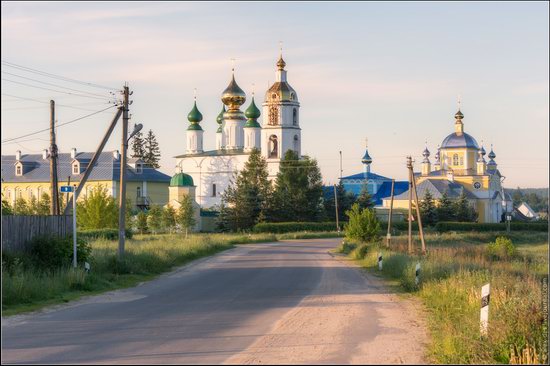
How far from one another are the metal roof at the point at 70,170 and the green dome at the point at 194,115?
20166 mm

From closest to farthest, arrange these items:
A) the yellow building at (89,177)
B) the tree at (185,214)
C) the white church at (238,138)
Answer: the tree at (185,214), the yellow building at (89,177), the white church at (238,138)

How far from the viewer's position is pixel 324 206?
93.2 meters

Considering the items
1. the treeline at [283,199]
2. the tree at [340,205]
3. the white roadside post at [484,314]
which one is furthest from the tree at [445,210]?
the white roadside post at [484,314]

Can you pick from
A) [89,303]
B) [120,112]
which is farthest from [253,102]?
[89,303]

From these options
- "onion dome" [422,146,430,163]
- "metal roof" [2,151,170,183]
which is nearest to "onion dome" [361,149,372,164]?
"onion dome" [422,146,430,163]

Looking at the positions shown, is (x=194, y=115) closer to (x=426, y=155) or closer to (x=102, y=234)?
(x=426, y=155)

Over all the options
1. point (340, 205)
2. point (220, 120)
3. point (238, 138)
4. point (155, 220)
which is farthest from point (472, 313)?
point (220, 120)

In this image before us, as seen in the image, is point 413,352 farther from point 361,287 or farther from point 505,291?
point 361,287

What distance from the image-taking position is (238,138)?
4503 inches

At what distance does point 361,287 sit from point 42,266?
8.92 metres

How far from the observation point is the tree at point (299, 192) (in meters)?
89.6

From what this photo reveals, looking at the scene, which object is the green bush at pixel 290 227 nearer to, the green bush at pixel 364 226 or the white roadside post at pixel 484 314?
the green bush at pixel 364 226

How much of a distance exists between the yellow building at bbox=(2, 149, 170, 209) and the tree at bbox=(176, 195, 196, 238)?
12.6 meters

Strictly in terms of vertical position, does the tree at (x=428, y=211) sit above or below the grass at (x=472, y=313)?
above
